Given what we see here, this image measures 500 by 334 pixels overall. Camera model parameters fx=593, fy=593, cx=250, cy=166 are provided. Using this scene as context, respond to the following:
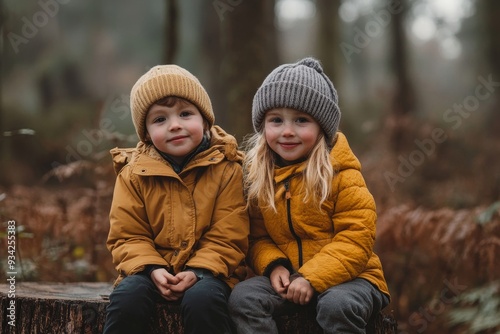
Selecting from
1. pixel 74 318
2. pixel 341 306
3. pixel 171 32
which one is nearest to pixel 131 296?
pixel 74 318

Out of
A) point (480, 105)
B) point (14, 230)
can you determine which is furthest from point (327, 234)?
point (480, 105)

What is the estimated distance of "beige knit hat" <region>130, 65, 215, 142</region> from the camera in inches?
138

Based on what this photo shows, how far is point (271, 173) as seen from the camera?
350cm

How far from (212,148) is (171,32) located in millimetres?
4173

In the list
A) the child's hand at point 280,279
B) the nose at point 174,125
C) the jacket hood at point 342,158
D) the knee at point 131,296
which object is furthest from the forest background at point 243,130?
Answer: the child's hand at point 280,279

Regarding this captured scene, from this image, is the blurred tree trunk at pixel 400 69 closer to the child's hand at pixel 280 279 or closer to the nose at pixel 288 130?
the nose at pixel 288 130

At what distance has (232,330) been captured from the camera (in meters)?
3.19

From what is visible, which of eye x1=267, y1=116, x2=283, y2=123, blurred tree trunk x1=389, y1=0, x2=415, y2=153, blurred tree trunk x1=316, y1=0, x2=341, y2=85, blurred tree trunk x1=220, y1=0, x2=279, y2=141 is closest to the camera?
eye x1=267, y1=116, x2=283, y2=123

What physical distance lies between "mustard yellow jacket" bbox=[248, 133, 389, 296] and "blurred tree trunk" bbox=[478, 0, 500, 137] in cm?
1465

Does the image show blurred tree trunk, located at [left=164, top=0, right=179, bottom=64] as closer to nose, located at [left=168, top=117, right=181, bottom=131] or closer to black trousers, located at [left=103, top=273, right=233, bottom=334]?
nose, located at [left=168, top=117, right=181, bottom=131]

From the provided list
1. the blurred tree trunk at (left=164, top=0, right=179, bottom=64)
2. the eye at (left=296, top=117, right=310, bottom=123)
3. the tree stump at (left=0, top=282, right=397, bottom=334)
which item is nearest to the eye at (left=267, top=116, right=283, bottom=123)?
the eye at (left=296, top=117, right=310, bottom=123)

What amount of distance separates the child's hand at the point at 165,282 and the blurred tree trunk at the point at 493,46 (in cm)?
1527

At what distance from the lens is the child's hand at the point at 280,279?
10.6 ft

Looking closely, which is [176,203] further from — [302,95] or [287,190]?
[302,95]
